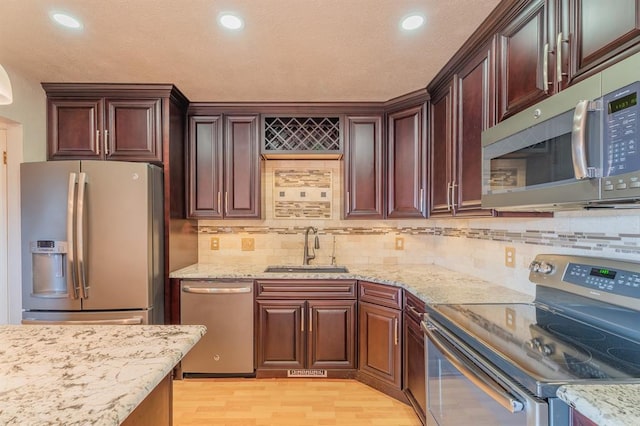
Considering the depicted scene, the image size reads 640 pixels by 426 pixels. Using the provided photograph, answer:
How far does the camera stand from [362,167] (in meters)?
2.86

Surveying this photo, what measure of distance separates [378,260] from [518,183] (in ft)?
6.34

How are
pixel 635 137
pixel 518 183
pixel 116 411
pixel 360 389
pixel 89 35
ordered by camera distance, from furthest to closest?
pixel 360 389 → pixel 89 35 → pixel 518 183 → pixel 635 137 → pixel 116 411

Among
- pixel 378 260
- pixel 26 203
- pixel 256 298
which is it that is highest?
pixel 26 203

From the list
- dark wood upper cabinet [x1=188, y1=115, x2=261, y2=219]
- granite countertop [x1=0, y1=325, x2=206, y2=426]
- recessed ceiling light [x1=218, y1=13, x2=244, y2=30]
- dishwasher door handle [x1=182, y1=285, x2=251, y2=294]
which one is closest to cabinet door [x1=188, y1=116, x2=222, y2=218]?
dark wood upper cabinet [x1=188, y1=115, x2=261, y2=219]

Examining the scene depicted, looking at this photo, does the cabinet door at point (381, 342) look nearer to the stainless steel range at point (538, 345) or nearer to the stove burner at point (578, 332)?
the stainless steel range at point (538, 345)

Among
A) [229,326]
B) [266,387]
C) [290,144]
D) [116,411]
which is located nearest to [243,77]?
[290,144]

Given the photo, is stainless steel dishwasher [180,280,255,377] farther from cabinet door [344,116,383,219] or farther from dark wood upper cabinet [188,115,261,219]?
cabinet door [344,116,383,219]

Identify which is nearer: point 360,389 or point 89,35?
point 89,35

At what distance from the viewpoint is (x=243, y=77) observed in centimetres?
233

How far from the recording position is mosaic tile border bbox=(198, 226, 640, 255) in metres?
1.32

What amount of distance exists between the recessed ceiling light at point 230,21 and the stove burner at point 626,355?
2.04m

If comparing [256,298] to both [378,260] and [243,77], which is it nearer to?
[378,260]

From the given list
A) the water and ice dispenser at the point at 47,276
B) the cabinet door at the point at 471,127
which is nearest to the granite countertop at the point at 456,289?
the cabinet door at the point at 471,127

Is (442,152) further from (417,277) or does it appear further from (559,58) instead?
(559,58)
